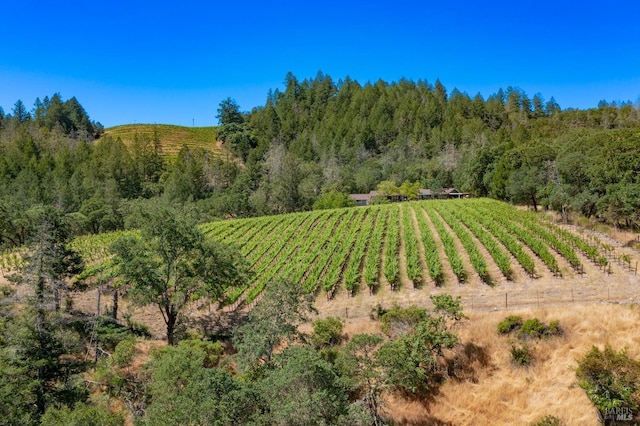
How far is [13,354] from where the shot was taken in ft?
40.6

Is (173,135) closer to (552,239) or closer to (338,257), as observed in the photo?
(338,257)

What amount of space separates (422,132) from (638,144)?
74.7 metres

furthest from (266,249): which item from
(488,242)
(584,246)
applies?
(584,246)

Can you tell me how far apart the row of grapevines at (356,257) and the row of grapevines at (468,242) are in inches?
302

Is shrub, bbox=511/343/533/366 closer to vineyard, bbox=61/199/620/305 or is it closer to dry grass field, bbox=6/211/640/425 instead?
dry grass field, bbox=6/211/640/425

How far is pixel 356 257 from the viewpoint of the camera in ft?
96.8

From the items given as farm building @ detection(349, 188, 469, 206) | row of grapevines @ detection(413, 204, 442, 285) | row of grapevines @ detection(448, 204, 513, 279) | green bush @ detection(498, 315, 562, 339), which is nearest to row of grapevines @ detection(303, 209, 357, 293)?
row of grapevines @ detection(413, 204, 442, 285)

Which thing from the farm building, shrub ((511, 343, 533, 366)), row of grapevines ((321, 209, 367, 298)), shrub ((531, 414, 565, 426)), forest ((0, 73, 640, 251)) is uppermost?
forest ((0, 73, 640, 251))

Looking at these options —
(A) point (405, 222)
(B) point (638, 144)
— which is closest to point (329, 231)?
(A) point (405, 222)

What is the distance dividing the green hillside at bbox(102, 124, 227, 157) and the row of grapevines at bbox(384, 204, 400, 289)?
8071cm

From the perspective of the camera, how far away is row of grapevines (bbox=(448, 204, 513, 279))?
24344mm

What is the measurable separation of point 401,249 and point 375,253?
3.10 meters

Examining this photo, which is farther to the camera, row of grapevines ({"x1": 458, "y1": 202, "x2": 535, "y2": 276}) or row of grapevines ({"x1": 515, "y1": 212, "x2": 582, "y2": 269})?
row of grapevines ({"x1": 515, "y1": 212, "x2": 582, "y2": 269})

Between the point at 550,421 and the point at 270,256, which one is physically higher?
the point at 270,256
